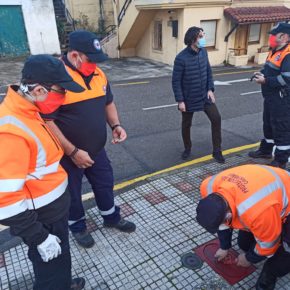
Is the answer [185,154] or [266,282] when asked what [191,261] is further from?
[185,154]

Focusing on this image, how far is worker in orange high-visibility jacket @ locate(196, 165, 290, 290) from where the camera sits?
2.01 meters

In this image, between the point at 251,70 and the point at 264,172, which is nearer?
the point at 264,172

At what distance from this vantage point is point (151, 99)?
8820 mm

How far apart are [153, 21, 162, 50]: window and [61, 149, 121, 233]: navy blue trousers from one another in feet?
44.1

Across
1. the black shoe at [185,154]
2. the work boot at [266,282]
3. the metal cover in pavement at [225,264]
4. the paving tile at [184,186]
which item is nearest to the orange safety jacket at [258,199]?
the work boot at [266,282]

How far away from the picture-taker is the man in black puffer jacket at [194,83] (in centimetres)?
430

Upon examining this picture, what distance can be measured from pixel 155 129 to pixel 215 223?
177 inches

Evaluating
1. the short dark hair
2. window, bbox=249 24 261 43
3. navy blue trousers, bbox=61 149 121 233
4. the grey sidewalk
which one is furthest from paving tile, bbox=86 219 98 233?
window, bbox=249 24 261 43

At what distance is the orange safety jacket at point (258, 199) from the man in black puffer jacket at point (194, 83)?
7.67 ft

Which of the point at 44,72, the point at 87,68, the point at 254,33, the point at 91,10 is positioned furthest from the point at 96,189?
the point at 91,10

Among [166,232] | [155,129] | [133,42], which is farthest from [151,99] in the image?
[133,42]

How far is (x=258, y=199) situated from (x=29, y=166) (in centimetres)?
150

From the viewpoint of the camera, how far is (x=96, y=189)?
3.03 m

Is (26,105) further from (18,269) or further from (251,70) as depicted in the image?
(251,70)
